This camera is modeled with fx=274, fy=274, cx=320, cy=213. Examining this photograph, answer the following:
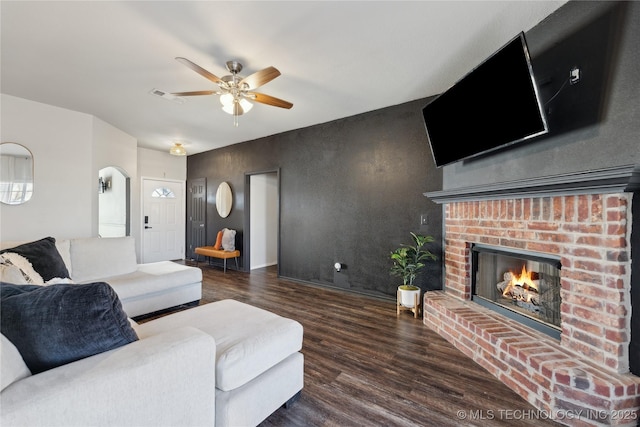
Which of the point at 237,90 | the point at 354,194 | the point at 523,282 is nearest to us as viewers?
the point at 523,282

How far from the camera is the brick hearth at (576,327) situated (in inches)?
58.6

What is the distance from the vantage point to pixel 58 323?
1.00 m

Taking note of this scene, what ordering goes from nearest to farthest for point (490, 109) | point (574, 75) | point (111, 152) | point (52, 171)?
point (574, 75) → point (490, 109) → point (52, 171) → point (111, 152)

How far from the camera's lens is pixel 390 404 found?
1.69 metres

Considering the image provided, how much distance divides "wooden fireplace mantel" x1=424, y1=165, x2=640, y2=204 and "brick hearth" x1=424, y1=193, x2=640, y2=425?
2.8 inches

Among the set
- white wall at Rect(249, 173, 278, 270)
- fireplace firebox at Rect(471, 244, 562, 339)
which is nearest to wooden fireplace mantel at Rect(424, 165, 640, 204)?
fireplace firebox at Rect(471, 244, 562, 339)

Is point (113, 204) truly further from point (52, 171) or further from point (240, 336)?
point (240, 336)

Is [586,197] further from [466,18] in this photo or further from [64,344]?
[64,344]

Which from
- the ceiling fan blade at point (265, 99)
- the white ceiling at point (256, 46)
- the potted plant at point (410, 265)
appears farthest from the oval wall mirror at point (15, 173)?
the potted plant at point (410, 265)

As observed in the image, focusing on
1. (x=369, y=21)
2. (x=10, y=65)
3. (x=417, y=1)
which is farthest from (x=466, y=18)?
(x=10, y=65)

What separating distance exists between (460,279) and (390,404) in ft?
5.05

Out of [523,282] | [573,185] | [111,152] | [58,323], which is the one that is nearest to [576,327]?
[523,282]

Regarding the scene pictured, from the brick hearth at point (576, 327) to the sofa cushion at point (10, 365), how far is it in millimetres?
2480

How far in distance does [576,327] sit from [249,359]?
1977 millimetres
